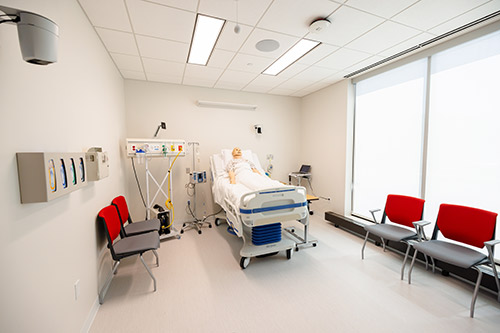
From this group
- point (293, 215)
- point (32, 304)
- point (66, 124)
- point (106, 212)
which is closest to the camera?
point (32, 304)

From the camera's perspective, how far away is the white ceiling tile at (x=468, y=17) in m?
1.97

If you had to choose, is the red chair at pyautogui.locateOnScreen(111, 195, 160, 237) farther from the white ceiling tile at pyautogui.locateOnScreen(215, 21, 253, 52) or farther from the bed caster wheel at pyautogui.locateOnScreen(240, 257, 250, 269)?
the white ceiling tile at pyautogui.locateOnScreen(215, 21, 253, 52)

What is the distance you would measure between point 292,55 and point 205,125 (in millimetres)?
2205

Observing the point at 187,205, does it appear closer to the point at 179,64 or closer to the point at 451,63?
the point at 179,64

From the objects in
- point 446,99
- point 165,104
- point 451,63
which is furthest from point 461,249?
point 165,104

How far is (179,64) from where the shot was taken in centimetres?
318

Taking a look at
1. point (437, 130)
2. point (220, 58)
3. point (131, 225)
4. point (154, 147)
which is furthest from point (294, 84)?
point (131, 225)

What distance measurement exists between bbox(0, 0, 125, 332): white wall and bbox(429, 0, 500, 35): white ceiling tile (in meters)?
3.62

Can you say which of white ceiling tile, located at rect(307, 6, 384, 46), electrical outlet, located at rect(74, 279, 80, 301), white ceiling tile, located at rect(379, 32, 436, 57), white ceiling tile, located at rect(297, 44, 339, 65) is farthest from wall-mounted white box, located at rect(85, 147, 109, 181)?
white ceiling tile, located at rect(379, 32, 436, 57)

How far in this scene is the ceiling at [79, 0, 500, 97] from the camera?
76.2 inches

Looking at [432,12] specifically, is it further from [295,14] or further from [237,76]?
[237,76]

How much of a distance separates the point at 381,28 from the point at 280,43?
114cm

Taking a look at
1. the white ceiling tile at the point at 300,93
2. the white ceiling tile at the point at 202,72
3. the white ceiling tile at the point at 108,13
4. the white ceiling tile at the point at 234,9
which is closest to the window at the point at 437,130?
the white ceiling tile at the point at 300,93

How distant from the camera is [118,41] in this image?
249 cm
